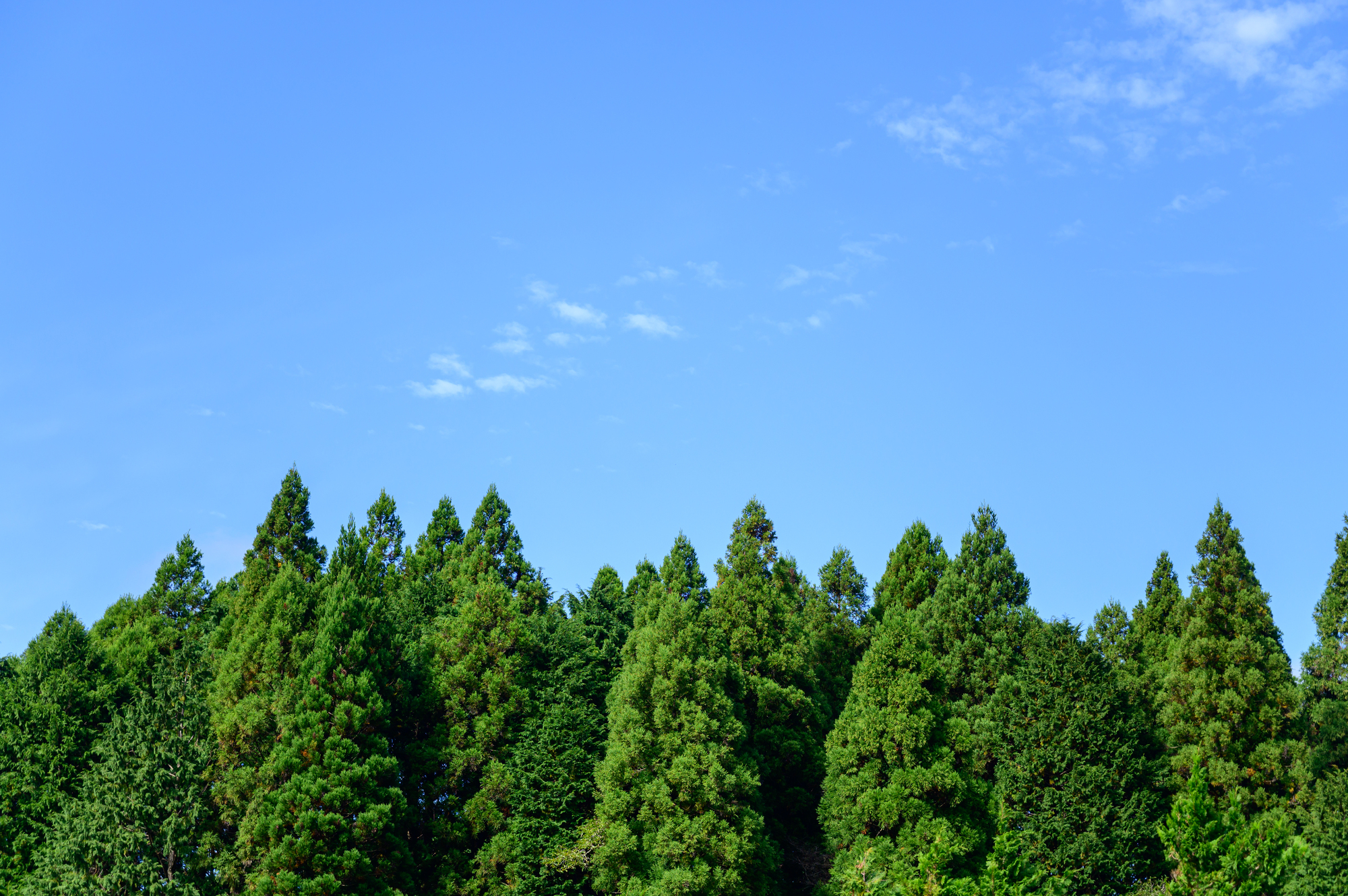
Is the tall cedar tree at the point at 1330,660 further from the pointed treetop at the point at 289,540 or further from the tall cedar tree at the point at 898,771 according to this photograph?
the pointed treetop at the point at 289,540

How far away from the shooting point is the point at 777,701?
59.1 m

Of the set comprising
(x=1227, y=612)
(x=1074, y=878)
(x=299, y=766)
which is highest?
(x=1227, y=612)

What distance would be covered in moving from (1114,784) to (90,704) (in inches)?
1823

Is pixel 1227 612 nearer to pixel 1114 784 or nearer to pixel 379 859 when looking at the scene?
pixel 1114 784

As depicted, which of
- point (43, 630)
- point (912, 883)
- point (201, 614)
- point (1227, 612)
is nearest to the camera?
point (912, 883)

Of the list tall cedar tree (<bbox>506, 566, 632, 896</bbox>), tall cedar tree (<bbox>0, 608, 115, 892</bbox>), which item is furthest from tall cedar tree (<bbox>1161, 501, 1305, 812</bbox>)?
tall cedar tree (<bbox>0, 608, 115, 892</bbox>)

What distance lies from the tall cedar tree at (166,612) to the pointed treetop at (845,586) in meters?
38.1

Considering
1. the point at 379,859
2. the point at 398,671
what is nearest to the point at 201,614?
the point at 398,671

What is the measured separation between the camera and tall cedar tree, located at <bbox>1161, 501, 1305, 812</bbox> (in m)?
53.0

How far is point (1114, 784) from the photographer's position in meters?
49.8

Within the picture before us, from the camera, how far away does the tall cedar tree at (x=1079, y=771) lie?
48.1 meters

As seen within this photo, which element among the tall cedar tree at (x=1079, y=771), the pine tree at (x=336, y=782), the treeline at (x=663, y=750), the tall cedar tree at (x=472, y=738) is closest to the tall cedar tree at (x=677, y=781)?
the treeline at (x=663, y=750)

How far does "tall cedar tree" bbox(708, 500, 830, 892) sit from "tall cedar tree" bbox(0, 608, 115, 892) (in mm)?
29646

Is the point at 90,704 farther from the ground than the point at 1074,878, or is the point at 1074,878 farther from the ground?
the point at 90,704
